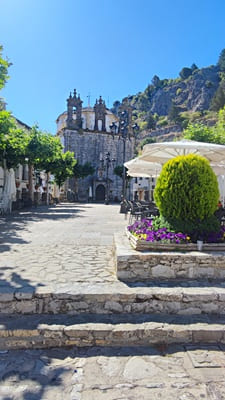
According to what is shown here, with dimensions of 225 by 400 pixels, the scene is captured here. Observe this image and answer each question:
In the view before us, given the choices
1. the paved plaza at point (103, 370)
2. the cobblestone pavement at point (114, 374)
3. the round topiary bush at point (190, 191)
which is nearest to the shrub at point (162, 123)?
the round topiary bush at point (190, 191)

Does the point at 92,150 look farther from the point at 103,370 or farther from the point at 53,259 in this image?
the point at 103,370

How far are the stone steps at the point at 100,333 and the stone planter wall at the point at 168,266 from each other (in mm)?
808

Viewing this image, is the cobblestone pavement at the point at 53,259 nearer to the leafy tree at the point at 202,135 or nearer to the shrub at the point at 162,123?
the leafy tree at the point at 202,135

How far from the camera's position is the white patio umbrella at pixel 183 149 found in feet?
21.8

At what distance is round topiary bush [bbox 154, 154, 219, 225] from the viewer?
430cm

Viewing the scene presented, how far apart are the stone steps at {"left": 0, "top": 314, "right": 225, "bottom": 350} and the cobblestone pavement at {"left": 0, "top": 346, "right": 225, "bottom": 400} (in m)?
0.09

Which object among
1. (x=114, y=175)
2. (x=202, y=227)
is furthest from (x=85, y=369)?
(x=114, y=175)

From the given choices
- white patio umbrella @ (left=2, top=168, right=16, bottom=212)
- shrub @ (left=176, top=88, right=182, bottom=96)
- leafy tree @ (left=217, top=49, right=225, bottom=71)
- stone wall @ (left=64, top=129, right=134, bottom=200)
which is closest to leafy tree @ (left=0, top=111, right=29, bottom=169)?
white patio umbrella @ (left=2, top=168, right=16, bottom=212)

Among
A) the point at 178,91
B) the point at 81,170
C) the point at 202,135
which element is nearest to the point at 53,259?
the point at 202,135

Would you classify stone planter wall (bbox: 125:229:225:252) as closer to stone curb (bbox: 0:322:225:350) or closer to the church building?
stone curb (bbox: 0:322:225:350)

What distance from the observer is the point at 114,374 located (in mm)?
2268

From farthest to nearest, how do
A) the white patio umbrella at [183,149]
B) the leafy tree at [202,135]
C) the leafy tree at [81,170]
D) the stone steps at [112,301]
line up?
the leafy tree at [81,170], the leafy tree at [202,135], the white patio umbrella at [183,149], the stone steps at [112,301]

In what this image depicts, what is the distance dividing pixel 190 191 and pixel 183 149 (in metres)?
3.55

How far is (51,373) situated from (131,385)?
0.68m
